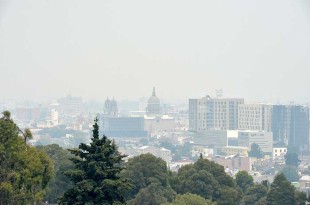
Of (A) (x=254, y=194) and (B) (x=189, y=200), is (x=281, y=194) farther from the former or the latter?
(B) (x=189, y=200)

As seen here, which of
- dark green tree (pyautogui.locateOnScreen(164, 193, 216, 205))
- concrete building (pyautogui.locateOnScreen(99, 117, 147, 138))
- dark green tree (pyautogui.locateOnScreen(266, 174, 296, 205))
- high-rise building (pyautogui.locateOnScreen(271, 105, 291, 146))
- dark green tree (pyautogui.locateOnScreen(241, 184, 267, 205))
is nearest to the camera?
dark green tree (pyautogui.locateOnScreen(164, 193, 216, 205))

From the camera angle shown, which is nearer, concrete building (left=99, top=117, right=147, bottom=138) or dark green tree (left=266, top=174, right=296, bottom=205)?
dark green tree (left=266, top=174, right=296, bottom=205)

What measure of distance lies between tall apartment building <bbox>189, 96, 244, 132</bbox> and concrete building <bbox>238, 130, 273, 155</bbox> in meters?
13.3

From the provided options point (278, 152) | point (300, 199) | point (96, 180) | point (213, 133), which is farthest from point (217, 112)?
point (96, 180)

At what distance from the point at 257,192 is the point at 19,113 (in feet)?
463

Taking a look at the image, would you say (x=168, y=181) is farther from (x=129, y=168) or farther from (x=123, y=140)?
(x=123, y=140)

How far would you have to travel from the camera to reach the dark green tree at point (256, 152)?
110 m

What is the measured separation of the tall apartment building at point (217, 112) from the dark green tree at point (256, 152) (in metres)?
22.8

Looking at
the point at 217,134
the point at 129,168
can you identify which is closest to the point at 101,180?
the point at 129,168

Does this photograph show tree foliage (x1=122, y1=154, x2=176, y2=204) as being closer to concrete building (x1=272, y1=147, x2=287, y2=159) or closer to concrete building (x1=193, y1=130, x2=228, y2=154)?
concrete building (x1=272, y1=147, x2=287, y2=159)

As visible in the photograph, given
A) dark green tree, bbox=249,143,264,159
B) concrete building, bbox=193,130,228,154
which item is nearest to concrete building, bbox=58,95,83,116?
concrete building, bbox=193,130,228,154

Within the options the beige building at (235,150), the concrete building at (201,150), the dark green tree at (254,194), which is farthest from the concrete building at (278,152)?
the dark green tree at (254,194)

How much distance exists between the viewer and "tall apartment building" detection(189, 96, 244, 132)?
451 ft

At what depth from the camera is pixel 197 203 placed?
29.4 m
